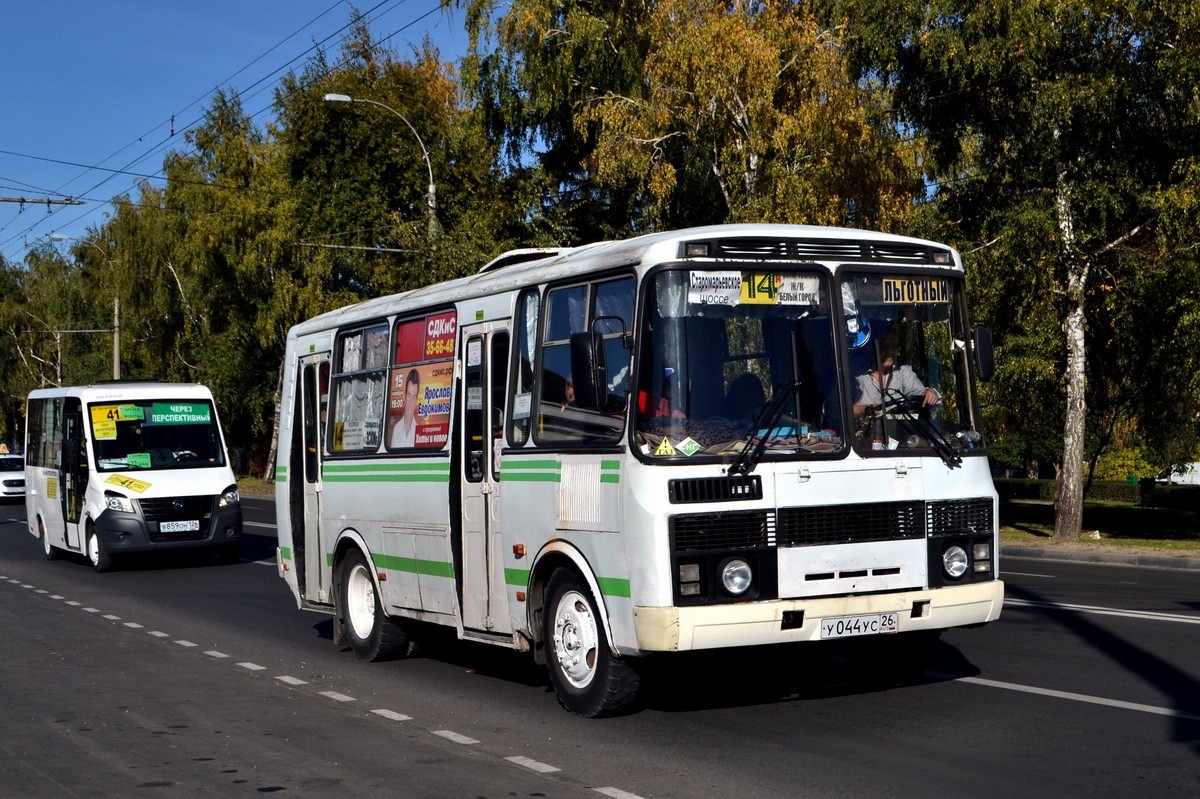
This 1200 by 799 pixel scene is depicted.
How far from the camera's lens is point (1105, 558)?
23297 mm

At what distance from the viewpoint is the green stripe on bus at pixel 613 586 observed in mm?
8430

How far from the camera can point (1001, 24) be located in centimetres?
2569

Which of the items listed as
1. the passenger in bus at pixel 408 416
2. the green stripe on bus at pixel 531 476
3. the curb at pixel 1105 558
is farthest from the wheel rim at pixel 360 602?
the curb at pixel 1105 558

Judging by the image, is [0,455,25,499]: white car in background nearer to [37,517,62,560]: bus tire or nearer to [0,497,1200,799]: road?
[37,517,62,560]: bus tire

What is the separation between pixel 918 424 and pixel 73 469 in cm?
1817

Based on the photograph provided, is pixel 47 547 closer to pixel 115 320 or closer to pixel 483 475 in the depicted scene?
pixel 483 475

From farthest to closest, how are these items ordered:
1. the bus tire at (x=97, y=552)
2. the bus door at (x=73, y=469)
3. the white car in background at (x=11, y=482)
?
the white car in background at (x=11, y=482) → the bus door at (x=73, y=469) → the bus tire at (x=97, y=552)

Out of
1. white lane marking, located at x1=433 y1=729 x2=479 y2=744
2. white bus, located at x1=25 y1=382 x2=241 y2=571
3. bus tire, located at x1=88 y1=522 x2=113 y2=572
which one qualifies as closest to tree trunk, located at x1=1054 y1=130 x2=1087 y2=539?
white bus, located at x1=25 y1=382 x2=241 y2=571

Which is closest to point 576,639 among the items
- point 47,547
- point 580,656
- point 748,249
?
point 580,656

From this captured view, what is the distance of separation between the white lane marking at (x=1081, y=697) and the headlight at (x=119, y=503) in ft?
50.8

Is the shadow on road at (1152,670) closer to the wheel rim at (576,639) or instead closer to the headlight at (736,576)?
the headlight at (736,576)

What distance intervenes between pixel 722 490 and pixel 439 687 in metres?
3.40

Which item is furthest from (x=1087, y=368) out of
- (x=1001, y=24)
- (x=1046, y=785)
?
(x=1046, y=785)

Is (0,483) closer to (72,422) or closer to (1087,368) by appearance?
(72,422)
